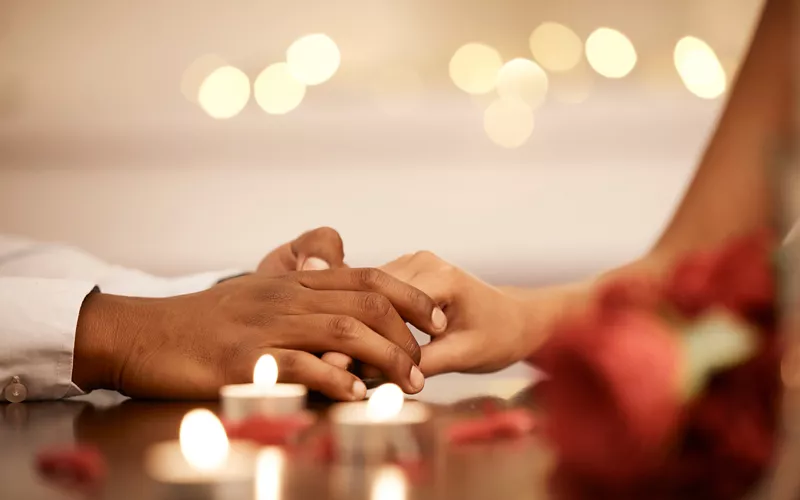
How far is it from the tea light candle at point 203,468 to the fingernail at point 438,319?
20.3 inches

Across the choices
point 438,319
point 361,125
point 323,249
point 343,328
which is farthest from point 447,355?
point 361,125

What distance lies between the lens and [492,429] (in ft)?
2.17

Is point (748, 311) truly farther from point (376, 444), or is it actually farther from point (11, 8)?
point (11, 8)

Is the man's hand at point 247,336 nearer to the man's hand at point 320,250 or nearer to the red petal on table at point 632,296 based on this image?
the man's hand at point 320,250

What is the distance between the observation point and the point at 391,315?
0.98 metres

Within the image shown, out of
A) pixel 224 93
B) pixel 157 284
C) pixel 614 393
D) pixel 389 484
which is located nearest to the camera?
pixel 614 393

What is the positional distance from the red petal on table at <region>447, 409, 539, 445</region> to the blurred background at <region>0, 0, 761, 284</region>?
2050mm

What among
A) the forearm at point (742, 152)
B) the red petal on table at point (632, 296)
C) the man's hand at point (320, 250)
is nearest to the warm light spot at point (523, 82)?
the forearm at point (742, 152)

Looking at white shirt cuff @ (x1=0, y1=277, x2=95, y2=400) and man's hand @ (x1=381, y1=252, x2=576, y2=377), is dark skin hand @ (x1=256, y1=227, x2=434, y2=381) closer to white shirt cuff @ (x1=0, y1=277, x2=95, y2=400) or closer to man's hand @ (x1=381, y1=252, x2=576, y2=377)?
man's hand @ (x1=381, y1=252, x2=576, y2=377)

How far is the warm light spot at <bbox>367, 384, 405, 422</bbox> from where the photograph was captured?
0.56 m

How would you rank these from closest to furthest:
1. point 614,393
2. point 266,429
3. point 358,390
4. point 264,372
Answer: point 614,393 < point 266,429 < point 264,372 < point 358,390

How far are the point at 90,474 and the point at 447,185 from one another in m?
2.29

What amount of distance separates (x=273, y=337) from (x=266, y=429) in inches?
12.2

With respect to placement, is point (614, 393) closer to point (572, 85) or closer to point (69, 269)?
point (69, 269)
